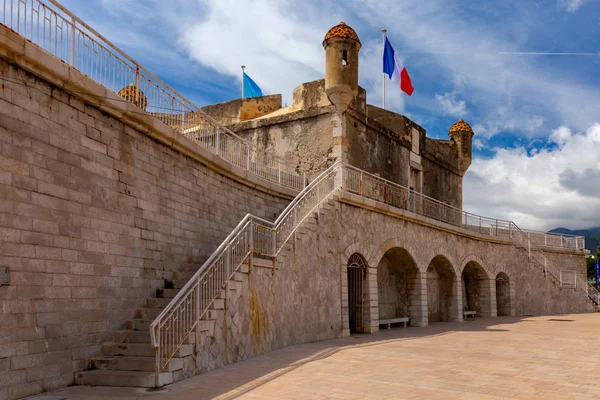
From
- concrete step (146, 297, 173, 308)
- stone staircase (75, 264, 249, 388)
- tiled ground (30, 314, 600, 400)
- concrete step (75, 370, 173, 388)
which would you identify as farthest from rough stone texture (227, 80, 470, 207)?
concrete step (75, 370, 173, 388)

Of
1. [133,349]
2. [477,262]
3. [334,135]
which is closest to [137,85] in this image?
[133,349]

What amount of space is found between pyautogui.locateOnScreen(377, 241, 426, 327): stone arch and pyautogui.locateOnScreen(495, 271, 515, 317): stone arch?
7090 mm

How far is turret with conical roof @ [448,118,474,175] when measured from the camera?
92.6 feet

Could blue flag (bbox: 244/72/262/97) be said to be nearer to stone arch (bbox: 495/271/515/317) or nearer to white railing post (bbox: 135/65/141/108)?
stone arch (bbox: 495/271/515/317)

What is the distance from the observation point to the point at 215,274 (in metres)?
9.39

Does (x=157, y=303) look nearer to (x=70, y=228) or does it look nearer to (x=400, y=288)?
(x=70, y=228)

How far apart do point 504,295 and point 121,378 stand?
2104 centimetres

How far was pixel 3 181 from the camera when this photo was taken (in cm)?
681

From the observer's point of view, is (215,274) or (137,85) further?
(137,85)

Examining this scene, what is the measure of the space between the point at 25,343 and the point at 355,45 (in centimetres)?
1375

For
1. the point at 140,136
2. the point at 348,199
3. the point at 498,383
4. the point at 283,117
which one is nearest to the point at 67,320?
the point at 140,136

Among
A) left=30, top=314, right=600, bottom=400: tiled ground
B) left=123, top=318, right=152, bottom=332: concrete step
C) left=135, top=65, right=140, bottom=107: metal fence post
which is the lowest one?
left=30, top=314, right=600, bottom=400: tiled ground

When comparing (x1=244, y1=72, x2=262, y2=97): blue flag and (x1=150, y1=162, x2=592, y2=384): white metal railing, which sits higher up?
(x1=244, y1=72, x2=262, y2=97): blue flag

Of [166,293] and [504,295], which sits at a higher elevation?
[166,293]
